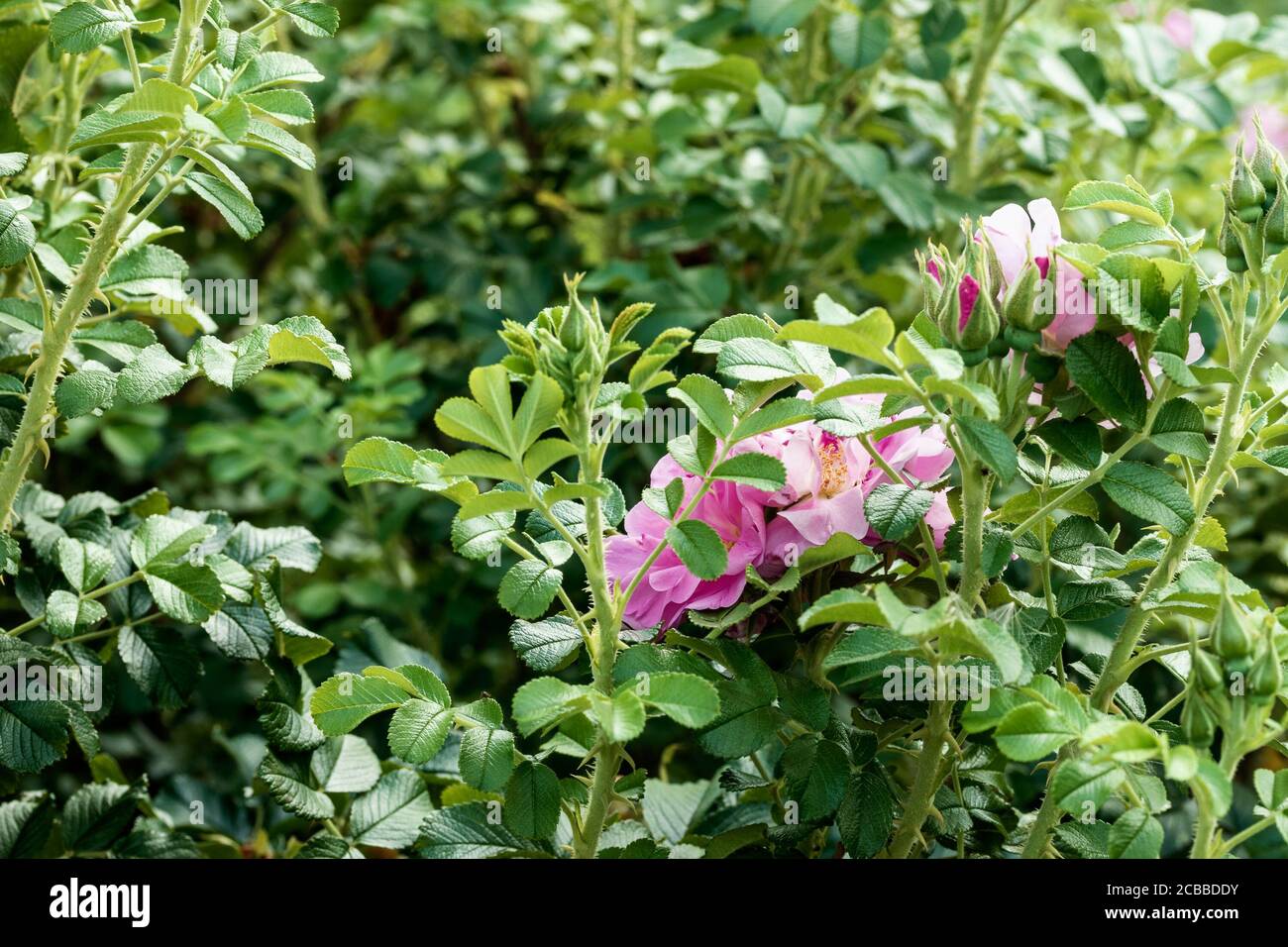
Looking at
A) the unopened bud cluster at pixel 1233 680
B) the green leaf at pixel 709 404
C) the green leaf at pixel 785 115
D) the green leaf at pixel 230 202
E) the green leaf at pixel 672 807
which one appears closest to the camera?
the unopened bud cluster at pixel 1233 680

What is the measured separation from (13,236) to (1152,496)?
2.32 ft

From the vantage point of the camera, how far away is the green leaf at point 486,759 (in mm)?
722

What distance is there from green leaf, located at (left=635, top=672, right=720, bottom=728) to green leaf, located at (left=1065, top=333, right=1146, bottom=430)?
267mm

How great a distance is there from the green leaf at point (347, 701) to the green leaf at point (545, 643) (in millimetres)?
80

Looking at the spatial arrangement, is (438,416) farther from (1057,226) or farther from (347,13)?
(347,13)

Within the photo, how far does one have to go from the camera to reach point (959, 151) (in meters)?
1.49

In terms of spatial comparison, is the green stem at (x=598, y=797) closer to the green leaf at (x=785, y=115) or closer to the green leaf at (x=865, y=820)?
the green leaf at (x=865, y=820)

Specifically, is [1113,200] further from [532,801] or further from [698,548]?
[532,801]

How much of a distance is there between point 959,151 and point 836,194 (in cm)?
16

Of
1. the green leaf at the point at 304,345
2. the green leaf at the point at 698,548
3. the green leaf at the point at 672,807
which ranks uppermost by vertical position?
the green leaf at the point at 304,345

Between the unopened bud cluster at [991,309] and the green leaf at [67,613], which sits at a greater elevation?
the unopened bud cluster at [991,309]

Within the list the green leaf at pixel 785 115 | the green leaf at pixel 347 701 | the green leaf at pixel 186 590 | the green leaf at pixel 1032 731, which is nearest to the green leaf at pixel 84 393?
the green leaf at pixel 186 590

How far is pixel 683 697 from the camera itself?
2.20ft

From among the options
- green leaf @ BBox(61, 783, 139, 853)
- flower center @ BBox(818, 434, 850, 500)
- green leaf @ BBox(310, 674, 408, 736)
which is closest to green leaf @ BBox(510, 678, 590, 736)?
green leaf @ BBox(310, 674, 408, 736)
